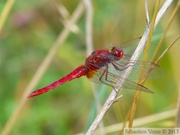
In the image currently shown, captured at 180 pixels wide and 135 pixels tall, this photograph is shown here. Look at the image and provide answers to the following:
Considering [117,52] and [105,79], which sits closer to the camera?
[105,79]

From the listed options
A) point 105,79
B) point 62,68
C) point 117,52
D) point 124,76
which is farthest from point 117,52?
point 62,68

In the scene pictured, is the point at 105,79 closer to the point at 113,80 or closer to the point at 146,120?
the point at 113,80

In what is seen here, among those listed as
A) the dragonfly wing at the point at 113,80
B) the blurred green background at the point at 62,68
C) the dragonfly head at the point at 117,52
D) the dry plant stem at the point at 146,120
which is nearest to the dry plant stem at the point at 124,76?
the dragonfly wing at the point at 113,80

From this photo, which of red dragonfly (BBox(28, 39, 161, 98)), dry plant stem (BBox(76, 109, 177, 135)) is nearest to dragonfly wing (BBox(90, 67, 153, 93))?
red dragonfly (BBox(28, 39, 161, 98))

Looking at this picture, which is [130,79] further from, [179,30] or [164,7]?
[179,30]

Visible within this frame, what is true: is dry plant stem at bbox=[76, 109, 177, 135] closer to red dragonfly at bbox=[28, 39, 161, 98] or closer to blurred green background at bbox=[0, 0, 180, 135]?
blurred green background at bbox=[0, 0, 180, 135]
